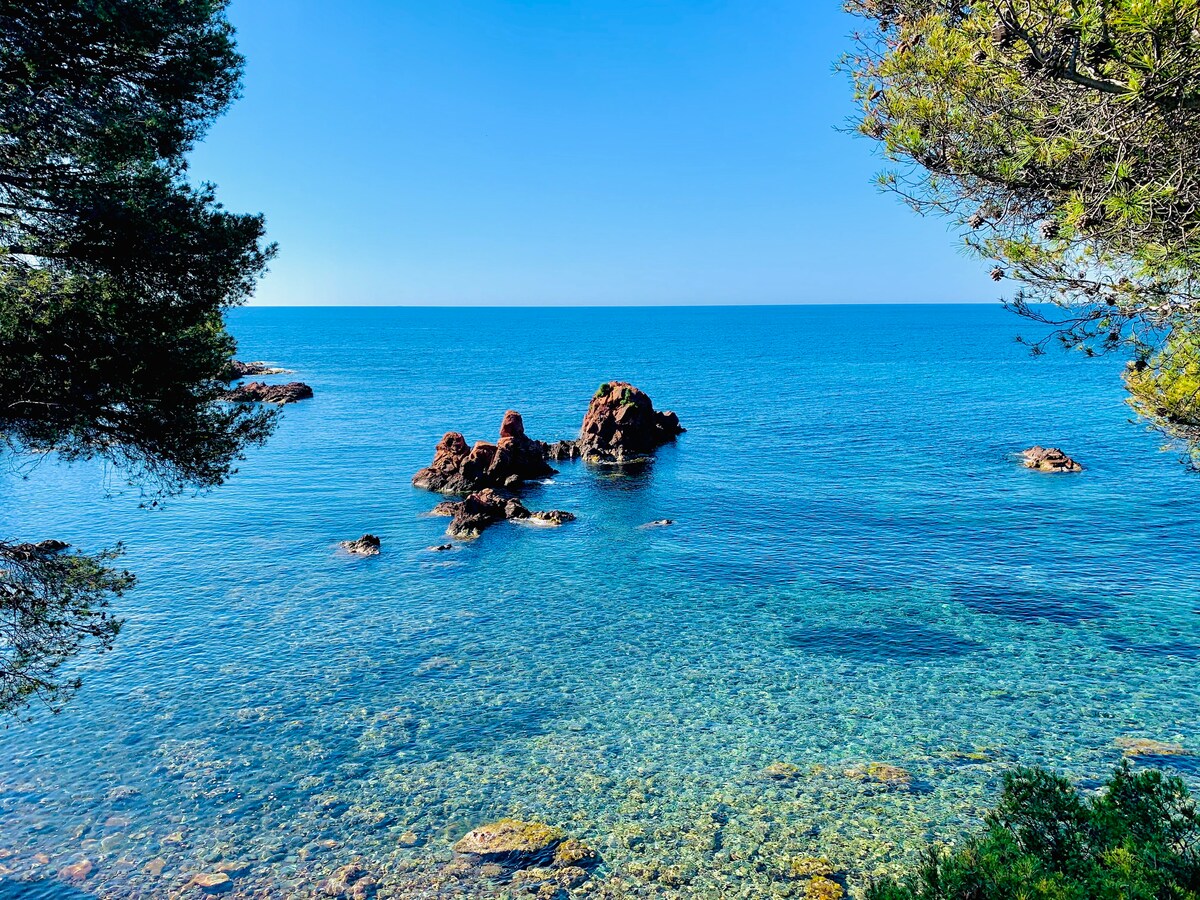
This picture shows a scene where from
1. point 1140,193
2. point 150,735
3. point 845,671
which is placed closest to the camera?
point 1140,193

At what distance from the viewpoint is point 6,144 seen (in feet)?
46.8

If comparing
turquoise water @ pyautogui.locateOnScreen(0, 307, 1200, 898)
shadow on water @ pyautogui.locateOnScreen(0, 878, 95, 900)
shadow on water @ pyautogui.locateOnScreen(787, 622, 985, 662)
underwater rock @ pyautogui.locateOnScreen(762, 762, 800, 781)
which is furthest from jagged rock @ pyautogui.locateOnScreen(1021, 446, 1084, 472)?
shadow on water @ pyautogui.locateOnScreen(0, 878, 95, 900)

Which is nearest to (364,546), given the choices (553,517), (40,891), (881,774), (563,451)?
(553,517)

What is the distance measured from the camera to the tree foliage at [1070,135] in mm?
10422

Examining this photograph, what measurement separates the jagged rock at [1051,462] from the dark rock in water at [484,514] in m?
41.5

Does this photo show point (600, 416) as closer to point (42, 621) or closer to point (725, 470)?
point (725, 470)

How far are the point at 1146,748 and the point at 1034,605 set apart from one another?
13191mm

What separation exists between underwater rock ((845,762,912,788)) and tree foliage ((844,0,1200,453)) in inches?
489

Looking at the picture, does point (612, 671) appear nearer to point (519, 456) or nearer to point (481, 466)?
point (481, 466)

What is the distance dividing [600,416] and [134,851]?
57535 millimetres

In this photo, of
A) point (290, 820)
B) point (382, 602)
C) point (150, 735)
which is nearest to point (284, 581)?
point (382, 602)

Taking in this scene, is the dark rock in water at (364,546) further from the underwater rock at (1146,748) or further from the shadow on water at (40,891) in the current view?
the underwater rock at (1146,748)

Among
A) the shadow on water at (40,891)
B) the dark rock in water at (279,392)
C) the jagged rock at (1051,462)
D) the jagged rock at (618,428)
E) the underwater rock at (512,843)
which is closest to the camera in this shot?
the shadow on water at (40,891)

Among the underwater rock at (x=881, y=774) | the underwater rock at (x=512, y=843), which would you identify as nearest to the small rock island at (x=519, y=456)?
the underwater rock at (x=512, y=843)
